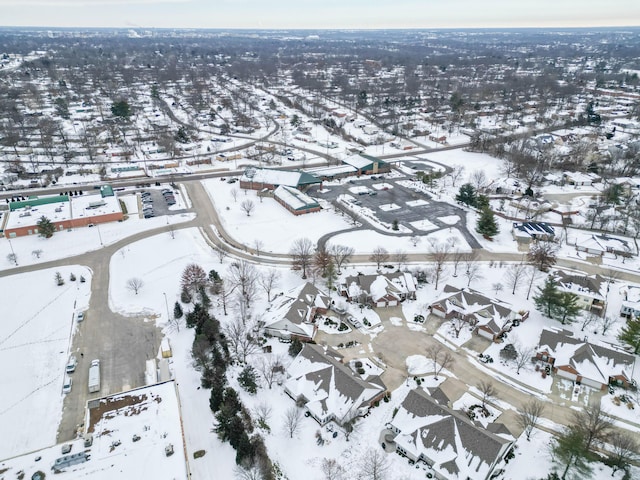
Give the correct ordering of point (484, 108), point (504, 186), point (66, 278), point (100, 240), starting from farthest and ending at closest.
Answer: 1. point (484, 108)
2. point (504, 186)
3. point (100, 240)
4. point (66, 278)

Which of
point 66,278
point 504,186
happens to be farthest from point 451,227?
point 66,278

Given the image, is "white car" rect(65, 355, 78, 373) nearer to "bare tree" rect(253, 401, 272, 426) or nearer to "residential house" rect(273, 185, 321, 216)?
"bare tree" rect(253, 401, 272, 426)

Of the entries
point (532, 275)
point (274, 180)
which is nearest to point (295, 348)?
point (532, 275)

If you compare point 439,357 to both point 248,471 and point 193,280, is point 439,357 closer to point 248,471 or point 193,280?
point 248,471

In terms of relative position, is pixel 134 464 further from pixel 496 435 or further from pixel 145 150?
pixel 145 150

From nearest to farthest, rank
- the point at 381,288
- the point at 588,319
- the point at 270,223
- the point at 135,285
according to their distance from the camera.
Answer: the point at 588,319 < the point at 381,288 < the point at 135,285 < the point at 270,223

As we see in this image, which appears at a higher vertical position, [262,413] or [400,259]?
[400,259]

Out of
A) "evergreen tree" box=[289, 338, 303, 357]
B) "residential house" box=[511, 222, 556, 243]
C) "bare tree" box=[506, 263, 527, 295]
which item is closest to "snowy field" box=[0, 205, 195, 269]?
"evergreen tree" box=[289, 338, 303, 357]
